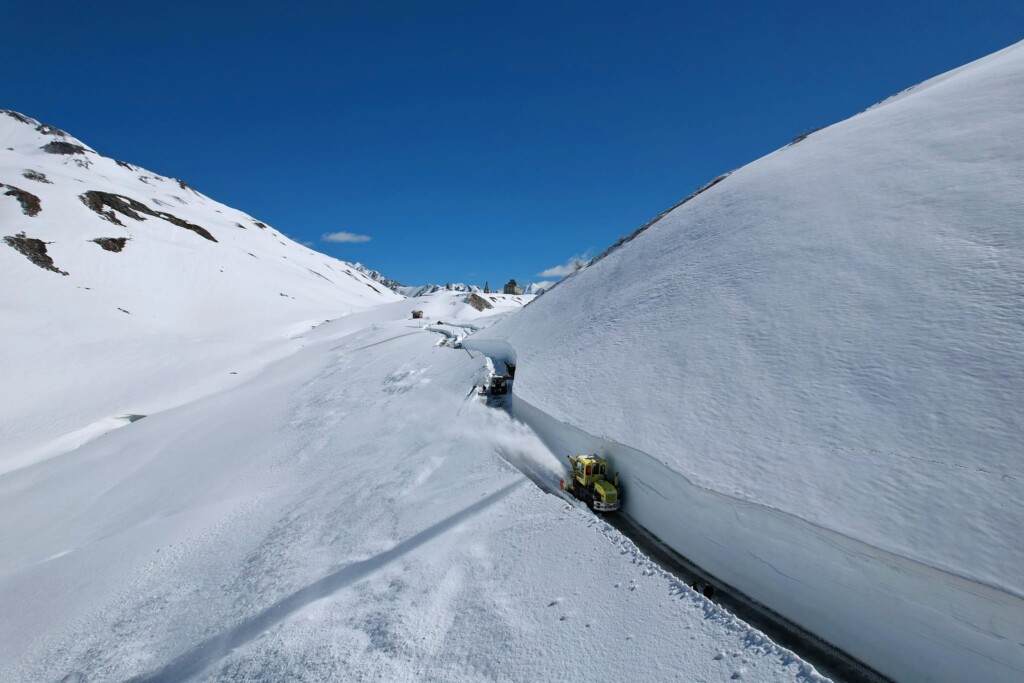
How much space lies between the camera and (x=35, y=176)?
156ft

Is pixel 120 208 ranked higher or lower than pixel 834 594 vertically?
higher

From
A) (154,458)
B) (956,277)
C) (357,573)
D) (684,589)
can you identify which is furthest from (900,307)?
(154,458)

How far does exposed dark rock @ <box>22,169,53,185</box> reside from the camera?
4671cm

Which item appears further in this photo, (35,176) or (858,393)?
(35,176)

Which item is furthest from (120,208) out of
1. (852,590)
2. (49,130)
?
(49,130)

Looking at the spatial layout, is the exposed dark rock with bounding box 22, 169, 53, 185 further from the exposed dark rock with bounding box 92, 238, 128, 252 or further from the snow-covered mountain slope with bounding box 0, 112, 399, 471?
the exposed dark rock with bounding box 92, 238, 128, 252

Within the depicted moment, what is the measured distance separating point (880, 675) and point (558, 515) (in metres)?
5.90

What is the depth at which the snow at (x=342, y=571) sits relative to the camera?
6805 mm

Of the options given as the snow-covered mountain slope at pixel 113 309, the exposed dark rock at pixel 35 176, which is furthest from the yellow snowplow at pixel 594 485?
the exposed dark rock at pixel 35 176

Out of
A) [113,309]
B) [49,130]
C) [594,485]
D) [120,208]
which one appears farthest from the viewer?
[49,130]

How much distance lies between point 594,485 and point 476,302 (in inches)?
1948

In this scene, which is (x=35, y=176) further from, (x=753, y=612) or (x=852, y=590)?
(x=852, y=590)

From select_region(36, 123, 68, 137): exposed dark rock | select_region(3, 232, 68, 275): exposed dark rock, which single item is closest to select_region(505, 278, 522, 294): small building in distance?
select_region(3, 232, 68, 275): exposed dark rock

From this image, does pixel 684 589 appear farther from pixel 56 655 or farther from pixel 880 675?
pixel 56 655
